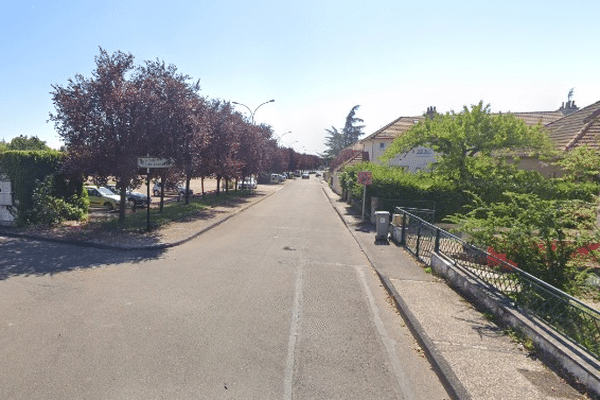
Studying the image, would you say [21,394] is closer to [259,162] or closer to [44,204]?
[44,204]

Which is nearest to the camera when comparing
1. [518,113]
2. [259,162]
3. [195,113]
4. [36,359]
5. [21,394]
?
[21,394]

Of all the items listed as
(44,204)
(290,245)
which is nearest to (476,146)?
(290,245)

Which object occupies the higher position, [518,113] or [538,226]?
[518,113]

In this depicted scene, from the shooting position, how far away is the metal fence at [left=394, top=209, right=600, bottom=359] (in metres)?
4.25

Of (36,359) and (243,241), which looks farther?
(243,241)

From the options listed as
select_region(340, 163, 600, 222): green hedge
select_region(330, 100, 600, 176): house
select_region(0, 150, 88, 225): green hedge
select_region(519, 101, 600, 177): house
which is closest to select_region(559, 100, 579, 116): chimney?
select_region(330, 100, 600, 176): house

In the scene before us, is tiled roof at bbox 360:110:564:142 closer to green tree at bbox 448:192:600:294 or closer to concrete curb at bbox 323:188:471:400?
green tree at bbox 448:192:600:294

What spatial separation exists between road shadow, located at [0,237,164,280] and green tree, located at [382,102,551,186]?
12.7 metres

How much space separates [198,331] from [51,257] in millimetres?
6140

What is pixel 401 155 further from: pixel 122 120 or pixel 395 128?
pixel 122 120

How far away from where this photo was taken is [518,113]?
1326 inches

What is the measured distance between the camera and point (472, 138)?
1524 centimetres

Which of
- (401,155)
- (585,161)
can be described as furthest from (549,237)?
(401,155)

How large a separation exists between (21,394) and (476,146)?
16699mm
